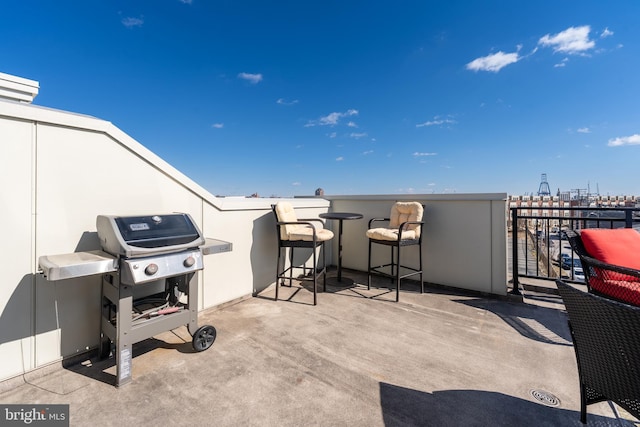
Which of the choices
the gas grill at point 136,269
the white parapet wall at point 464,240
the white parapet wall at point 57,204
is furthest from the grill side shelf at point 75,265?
the white parapet wall at point 464,240

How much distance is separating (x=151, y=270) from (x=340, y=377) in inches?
56.0

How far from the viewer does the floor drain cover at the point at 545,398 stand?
4.65 ft

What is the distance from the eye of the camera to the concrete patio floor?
1332 mm

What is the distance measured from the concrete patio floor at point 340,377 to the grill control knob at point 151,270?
0.72 metres

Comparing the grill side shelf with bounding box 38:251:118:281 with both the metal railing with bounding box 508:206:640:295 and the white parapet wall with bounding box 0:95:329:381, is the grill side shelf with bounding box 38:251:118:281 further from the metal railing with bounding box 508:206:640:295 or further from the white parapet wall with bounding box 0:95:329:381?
the metal railing with bounding box 508:206:640:295

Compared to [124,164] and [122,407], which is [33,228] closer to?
[124,164]

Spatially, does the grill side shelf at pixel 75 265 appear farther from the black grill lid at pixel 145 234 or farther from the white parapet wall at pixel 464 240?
the white parapet wall at pixel 464 240

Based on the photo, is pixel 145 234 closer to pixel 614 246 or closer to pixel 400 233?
pixel 400 233

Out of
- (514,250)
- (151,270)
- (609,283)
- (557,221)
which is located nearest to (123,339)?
(151,270)

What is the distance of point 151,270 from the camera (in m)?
1.55

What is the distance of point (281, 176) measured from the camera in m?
13.9

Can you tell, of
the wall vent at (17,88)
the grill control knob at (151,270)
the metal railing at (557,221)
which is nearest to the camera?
the grill control knob at (151,270)

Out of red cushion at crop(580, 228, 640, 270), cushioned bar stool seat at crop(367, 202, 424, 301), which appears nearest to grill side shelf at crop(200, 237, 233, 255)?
cushioned bar stool seat at crop(367, 202, 424, 301)

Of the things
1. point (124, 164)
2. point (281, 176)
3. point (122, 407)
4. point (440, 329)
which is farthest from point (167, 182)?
point (281, 176)
